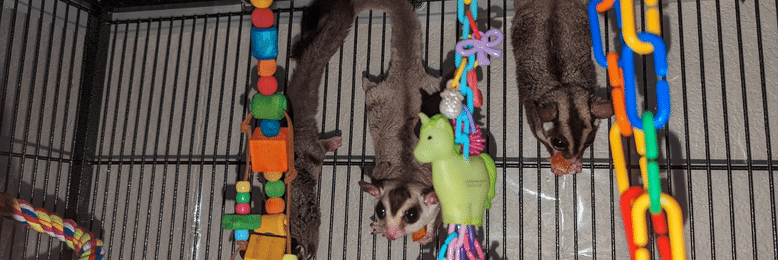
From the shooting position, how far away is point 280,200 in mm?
1501

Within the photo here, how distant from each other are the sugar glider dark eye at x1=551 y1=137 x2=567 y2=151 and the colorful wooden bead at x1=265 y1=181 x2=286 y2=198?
80 centimetres

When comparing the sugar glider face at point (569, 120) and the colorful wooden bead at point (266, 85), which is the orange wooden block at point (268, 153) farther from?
the sugar glider face at point (569, 120)

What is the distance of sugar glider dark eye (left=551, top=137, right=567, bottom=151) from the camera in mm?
1560

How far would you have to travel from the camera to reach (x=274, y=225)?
1.47 m

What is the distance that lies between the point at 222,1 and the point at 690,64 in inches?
73.1

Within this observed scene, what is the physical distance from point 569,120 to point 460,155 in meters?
0.53

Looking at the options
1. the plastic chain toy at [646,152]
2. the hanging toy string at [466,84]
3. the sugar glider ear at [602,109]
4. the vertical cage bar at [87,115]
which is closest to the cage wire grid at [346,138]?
the vertical cage bar at [87,115]

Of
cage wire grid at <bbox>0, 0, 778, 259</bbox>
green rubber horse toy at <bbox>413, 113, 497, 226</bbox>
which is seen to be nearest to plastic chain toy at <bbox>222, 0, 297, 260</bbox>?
cage wire grid at <bbox>0, 0, 778, 259</bbox>

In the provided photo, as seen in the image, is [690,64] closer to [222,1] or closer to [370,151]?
[370,151]

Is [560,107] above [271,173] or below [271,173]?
above

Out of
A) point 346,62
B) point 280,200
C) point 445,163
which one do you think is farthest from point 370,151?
point 445,163

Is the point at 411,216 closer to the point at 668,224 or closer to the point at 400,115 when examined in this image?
the point at 400,115

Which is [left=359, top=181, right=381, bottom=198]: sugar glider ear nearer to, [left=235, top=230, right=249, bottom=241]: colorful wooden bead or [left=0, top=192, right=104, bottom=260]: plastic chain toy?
[left=235, top=230, right=249, bottom=241]: colorful wooden bead

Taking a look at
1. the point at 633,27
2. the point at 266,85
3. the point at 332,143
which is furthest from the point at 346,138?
the point at 633,27
